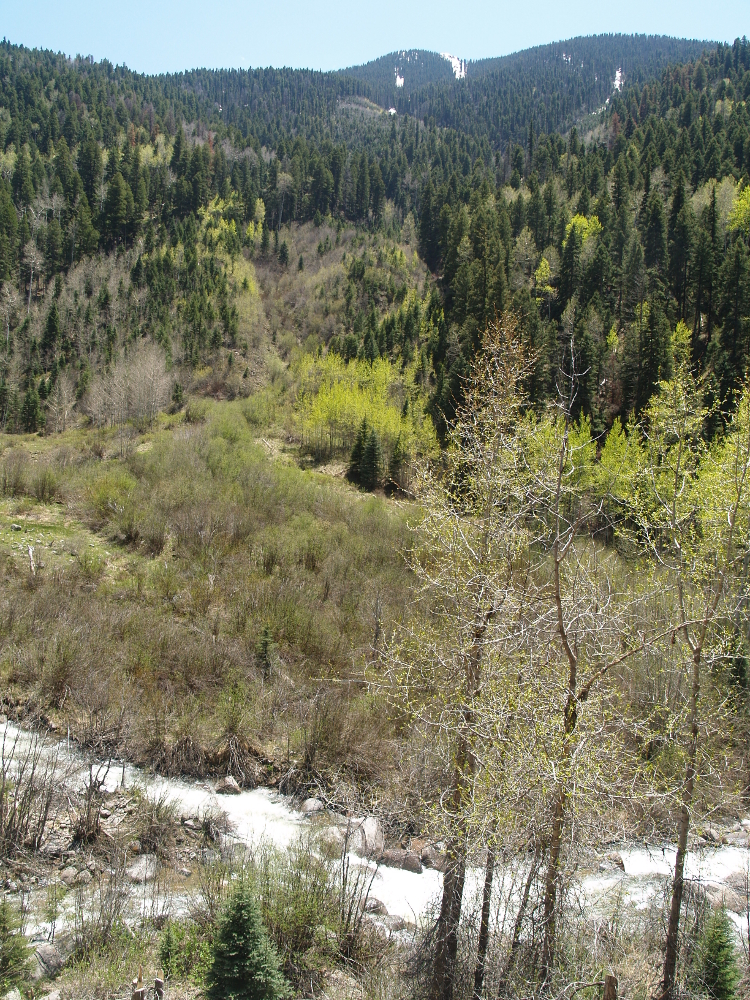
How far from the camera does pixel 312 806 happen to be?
1223 cm

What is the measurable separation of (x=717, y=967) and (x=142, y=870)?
8.24m

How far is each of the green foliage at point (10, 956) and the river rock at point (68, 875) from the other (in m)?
2.46

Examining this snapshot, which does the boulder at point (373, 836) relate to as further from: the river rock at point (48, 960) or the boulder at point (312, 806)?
the river rock at point (48, 960)

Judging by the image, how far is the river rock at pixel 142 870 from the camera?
31.4 feet

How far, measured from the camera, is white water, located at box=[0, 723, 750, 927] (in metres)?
10.1

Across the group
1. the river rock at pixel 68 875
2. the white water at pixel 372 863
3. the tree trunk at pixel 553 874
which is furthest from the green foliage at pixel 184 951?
the tree trunk at pixel 553 874

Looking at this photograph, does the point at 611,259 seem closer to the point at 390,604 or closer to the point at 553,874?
the point at 390,604

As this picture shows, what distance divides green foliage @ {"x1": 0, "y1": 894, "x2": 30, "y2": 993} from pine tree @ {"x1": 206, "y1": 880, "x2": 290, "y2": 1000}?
219 cm

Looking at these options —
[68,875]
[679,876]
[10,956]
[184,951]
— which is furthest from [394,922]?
[10,956]

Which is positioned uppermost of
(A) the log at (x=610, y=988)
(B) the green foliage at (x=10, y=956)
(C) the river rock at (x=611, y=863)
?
(A) the log at (x=610, y=988)

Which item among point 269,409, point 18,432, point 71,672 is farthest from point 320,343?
point 71,672

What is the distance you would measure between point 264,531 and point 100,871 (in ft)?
50.2

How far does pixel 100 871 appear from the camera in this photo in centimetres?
927

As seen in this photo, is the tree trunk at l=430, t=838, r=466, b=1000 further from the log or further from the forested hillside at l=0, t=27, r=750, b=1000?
the log
